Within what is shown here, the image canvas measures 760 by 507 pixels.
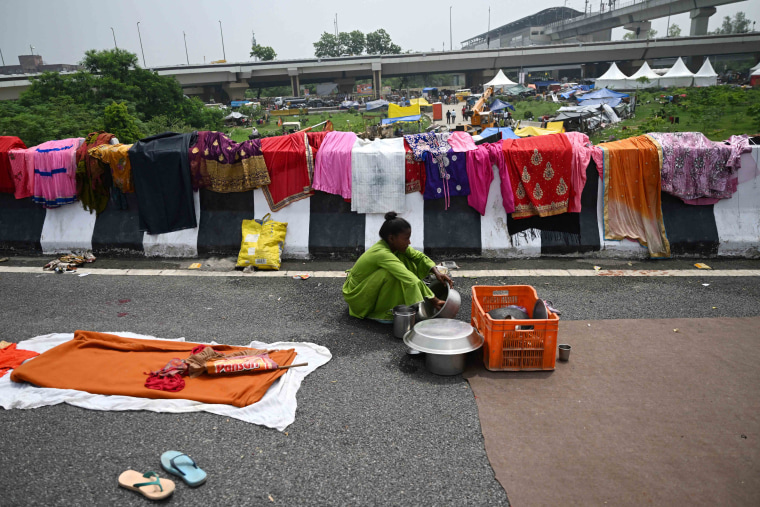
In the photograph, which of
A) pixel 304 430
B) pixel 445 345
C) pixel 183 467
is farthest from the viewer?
pixel 445 345

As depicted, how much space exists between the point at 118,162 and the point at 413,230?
4.76 m

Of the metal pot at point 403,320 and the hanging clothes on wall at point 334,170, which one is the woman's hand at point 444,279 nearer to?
the metal pot at point 403,320

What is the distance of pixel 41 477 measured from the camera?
10.9ft

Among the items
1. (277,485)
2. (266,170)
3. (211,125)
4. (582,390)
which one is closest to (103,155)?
(266,170)

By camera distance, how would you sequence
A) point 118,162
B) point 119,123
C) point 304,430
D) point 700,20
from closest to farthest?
point 304,430 < point 118,162 < point 119,123 < point 700,20

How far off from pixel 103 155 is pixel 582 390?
25.1ft

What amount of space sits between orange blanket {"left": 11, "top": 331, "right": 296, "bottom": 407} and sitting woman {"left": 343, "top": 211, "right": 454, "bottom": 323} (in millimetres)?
1142

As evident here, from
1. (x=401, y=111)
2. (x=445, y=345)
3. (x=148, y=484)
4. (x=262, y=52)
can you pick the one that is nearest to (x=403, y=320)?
(x=445, y=345)

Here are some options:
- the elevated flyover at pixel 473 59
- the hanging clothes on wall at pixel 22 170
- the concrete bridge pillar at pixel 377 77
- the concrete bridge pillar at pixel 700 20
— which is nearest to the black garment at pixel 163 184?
the hanging clothes on wall at pixel 22 170

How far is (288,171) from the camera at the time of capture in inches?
311

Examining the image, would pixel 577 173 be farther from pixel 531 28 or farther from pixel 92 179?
pixel 531 28

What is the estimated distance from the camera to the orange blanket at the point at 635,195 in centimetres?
743

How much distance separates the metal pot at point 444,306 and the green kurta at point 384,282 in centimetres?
19

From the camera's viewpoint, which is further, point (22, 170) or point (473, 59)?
point (473, 59)
